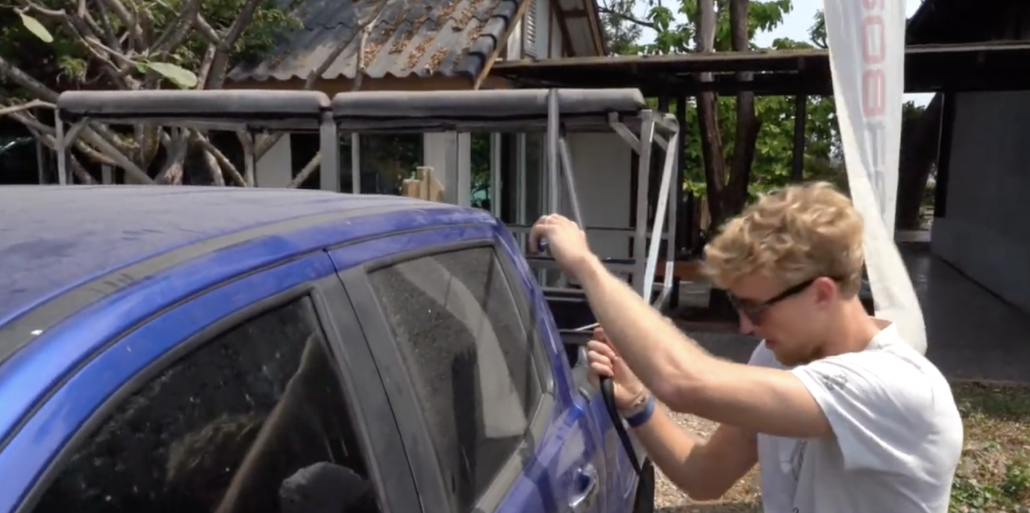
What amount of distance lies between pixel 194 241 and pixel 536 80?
27.3 feet

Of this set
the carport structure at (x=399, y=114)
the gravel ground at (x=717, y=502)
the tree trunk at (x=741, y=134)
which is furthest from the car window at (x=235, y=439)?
the tree trunk at (x=741, y=134)

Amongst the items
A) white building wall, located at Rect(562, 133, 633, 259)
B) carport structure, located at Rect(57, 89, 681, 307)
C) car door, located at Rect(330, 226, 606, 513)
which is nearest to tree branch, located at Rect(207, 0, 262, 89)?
carport structure, located at Rect(57, 89, 681, 307)

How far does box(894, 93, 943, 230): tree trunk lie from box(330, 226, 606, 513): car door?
1951 cm

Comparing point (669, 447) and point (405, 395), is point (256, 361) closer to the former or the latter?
point (405, 395)

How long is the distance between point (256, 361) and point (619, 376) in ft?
3.78

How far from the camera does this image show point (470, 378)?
1948mm

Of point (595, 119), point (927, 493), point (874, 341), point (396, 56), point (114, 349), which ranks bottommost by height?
point (927, 493)

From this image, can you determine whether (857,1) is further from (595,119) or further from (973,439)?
(973,439)

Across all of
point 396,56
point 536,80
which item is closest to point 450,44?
point 396,56

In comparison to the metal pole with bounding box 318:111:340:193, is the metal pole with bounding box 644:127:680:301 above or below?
below

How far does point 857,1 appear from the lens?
4711 millimetres

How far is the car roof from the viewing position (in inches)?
43.8

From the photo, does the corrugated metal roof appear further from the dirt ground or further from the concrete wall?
the concrete wall

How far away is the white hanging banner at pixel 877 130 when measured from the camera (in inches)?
181
